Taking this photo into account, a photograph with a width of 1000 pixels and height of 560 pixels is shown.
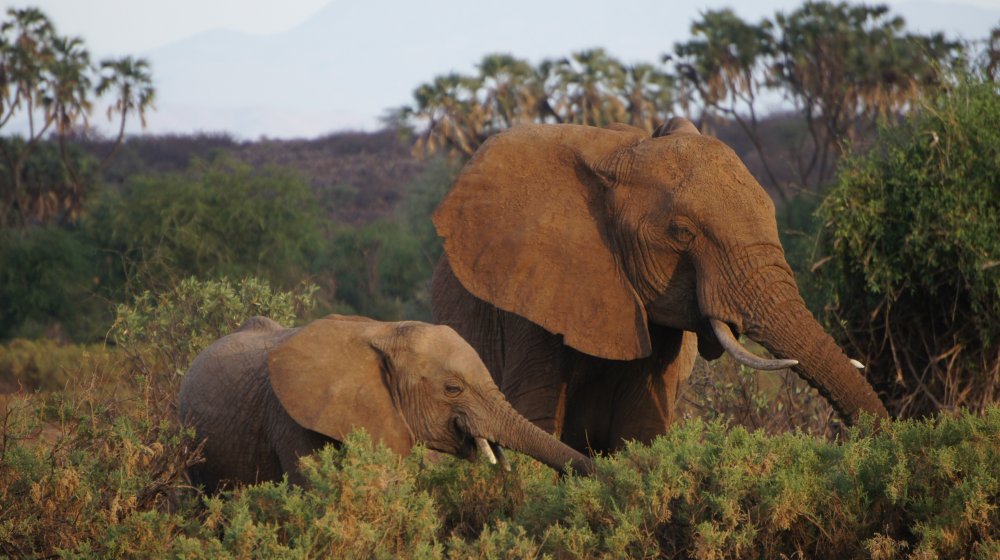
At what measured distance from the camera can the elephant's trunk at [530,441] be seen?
17.9 ft

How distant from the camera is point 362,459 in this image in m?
4.94

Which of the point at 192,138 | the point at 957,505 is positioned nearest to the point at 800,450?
the point at 957,505

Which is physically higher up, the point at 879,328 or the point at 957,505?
the point at 957,505

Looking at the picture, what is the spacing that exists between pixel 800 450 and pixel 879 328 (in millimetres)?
4811

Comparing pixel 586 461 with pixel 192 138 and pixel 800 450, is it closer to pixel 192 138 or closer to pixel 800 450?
pixel 800 450

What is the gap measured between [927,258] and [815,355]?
156 inches

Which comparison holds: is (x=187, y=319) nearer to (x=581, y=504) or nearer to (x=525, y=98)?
(x=581, y=504)

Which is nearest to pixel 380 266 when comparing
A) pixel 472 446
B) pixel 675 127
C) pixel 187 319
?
pixel 187 319

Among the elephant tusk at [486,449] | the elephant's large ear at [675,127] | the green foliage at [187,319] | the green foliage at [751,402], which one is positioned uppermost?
the elephant's large ear at [675,127]

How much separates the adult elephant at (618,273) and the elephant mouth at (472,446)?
63 cm

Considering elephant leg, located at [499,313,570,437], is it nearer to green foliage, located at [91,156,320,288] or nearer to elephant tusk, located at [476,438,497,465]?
elephant tusk, located at [476,438,497,465]

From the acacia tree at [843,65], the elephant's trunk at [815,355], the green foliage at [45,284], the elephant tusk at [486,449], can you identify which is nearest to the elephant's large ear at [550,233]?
the elephant's trunk at [815,355]

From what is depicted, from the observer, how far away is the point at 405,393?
18.7 ft

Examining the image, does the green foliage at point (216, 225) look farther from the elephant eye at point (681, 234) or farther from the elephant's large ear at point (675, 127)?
the elephant eye at point (681, 234)
